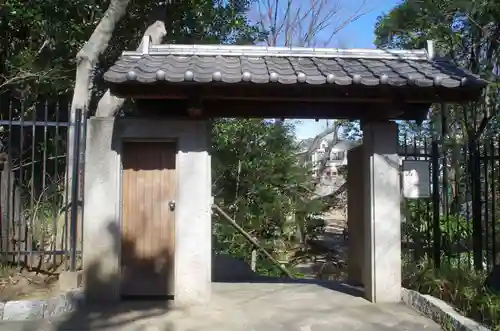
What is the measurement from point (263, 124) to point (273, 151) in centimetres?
77

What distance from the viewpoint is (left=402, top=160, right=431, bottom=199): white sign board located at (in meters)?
6.50

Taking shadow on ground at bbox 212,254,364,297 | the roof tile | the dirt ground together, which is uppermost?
the roof tile

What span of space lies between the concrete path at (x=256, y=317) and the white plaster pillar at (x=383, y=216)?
0.27 metres

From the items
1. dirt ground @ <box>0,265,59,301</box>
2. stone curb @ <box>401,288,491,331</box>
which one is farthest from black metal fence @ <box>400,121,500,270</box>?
dirt ground @ <box>0,265,59,301</box>

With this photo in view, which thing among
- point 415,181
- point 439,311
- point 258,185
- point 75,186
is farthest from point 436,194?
point 258,185

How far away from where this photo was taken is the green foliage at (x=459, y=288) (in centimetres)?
492

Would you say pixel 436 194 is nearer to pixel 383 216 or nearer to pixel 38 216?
pixel 383 216

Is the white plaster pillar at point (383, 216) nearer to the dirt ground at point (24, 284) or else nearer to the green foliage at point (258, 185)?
the dirt ground at point (24, 284)

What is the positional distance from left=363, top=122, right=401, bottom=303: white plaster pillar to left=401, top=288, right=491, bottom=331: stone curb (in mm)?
219

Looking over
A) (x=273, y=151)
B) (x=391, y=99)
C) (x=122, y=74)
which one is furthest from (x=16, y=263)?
(x=273, y=151)

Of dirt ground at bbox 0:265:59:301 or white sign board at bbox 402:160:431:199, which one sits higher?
white sign board at bbox 402:160:431:199

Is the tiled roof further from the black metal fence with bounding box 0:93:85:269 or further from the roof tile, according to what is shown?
the black metal fence with bounding box 0:93:85:269

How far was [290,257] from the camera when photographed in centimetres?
1409

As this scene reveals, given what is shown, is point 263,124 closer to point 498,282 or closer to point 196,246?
point 196,246
